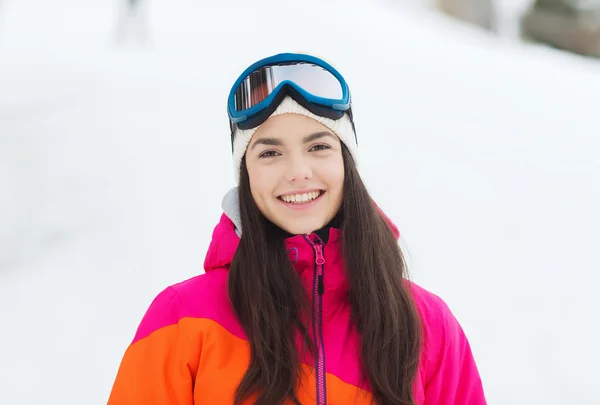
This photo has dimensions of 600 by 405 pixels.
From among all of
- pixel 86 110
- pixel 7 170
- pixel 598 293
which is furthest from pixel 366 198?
pixel 86 110

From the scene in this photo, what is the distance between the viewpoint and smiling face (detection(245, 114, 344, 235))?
1.72 meters

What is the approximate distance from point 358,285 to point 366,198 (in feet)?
0.74

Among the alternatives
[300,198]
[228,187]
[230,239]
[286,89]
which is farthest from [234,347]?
[228,187]

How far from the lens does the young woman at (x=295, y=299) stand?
1.65 meters

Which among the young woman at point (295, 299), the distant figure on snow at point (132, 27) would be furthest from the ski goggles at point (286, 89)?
the distant figure on snow at point (132, 27)

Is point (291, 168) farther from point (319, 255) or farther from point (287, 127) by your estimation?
point (319, 255)

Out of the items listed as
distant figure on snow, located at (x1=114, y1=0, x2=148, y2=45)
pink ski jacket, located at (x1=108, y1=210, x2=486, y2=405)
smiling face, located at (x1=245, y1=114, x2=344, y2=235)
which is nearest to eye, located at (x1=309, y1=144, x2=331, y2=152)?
smiling face, located at (x1=245, y1=114, x2=344, y2=235)

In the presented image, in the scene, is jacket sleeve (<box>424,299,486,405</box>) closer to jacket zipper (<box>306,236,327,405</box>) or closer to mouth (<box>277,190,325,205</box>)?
jacket zipper (<box>306,236,327,405</box>)

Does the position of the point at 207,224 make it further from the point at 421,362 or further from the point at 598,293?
the point at 421,362

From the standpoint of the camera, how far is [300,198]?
5.66 feet

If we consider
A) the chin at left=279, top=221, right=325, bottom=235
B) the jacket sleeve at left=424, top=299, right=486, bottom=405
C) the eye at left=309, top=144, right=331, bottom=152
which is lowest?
the jacket sleeve at left=424, top=299, right=486, bottom=405

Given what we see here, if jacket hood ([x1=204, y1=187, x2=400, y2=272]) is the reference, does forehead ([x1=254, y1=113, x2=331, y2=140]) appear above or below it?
above

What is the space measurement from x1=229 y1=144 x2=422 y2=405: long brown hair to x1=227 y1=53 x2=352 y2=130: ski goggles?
0.44 ft

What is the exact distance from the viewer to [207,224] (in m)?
4.43
